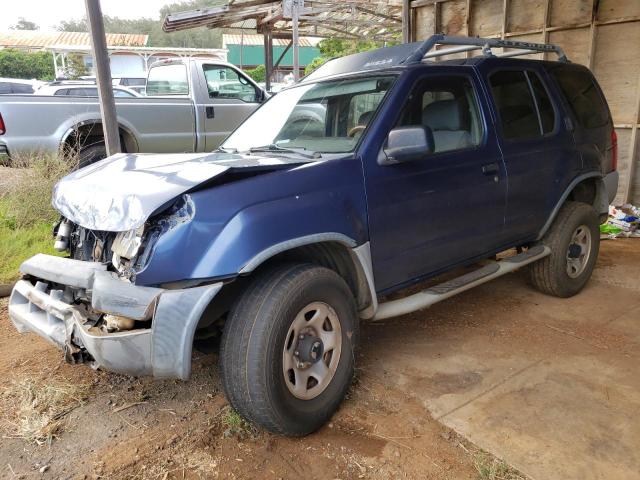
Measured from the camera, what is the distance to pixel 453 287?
356 cm

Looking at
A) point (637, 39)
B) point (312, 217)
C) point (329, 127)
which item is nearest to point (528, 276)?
point (329, 127)

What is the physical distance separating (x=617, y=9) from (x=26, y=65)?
117 feet

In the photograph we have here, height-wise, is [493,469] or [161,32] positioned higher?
[161,32]

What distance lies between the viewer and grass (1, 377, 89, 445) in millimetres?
2744

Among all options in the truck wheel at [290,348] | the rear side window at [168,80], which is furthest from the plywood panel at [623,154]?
the rear side window at [168,80]

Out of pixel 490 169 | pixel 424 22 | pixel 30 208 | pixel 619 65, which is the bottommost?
pixel 30 208

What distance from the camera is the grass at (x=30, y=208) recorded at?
5.29 m

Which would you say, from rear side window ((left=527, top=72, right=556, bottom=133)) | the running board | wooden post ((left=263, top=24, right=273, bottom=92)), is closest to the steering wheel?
the running board

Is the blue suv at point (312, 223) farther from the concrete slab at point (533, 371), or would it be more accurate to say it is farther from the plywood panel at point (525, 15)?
the plywood panel at point (525, 15)

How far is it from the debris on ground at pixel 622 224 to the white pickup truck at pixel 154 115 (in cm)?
573

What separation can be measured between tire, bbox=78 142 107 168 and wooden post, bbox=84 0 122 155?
6.07 feet

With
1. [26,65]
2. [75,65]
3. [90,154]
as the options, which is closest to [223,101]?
[90,154]

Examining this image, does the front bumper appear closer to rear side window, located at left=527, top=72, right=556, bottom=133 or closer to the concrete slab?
the concrete slab

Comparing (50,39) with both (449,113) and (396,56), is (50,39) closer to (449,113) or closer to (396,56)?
(396,56)
